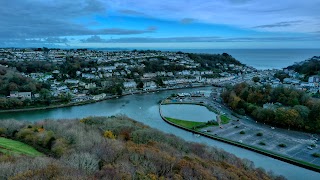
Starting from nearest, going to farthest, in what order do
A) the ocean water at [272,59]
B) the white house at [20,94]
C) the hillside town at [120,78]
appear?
1. the white house at [20,94]
2. the hillside town at [120,78]
3. the ocean water at [272,59]

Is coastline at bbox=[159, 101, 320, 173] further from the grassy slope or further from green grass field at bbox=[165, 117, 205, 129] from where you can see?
the grassy slope

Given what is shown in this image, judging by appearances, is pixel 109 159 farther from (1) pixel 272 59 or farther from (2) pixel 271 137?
(1) pixel 272 59

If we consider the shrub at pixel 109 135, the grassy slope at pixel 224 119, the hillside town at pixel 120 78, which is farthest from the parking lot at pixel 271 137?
the hillside town at pixel 120 78

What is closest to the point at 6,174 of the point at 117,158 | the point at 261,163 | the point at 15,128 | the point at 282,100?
the point at 117,158

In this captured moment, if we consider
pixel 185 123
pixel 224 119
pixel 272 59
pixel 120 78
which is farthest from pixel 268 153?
pixel 272 59

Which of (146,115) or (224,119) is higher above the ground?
(224,119)

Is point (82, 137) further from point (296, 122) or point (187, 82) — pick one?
point (187, 82)

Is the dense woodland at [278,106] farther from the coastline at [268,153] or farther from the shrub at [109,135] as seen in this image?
the shrub at [109,135]
